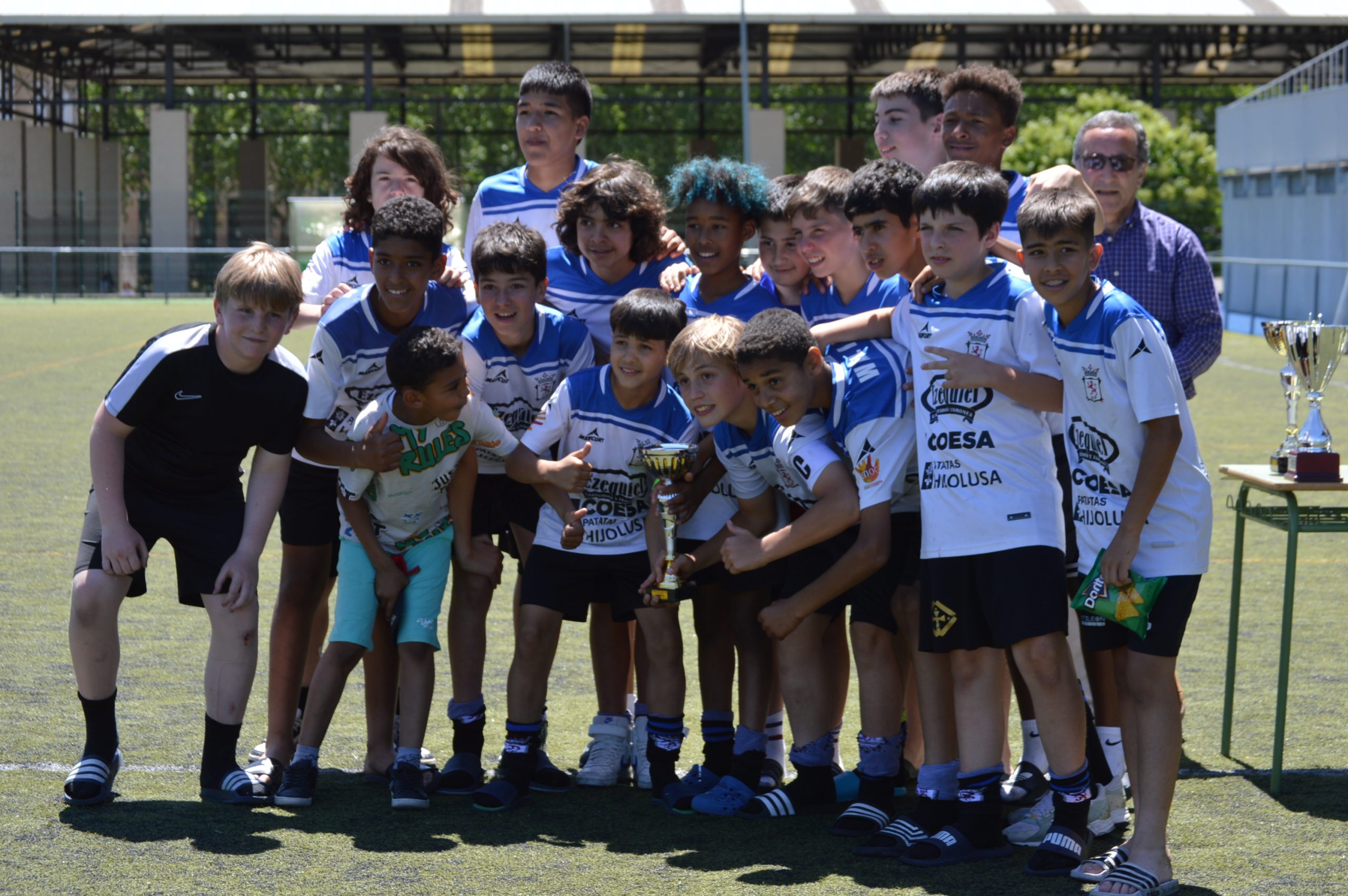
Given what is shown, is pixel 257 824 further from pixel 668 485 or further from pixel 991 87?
pixel 991 87

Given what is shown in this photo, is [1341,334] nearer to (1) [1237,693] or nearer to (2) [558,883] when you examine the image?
(1) [1237,693]

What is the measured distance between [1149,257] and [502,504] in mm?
2204

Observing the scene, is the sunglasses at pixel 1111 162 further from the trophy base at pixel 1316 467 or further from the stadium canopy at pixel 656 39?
the stadium canopy at pixel 656 39

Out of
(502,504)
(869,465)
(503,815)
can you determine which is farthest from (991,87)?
(503,815)

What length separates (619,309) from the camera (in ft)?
13.7

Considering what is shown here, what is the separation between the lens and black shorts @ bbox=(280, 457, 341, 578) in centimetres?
448

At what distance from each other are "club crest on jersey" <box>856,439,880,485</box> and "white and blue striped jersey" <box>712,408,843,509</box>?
10 cm

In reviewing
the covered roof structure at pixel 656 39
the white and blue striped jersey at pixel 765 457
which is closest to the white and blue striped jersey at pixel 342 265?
the white and blue striped jersey at pixel 765 457

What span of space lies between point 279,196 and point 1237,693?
180ft

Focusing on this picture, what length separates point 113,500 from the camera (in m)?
4.08

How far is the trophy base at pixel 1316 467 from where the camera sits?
13.4ft

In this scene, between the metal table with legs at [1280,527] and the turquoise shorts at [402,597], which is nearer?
the metal table with legs at [1280,527]

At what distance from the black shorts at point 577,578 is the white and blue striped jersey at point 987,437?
0.96m

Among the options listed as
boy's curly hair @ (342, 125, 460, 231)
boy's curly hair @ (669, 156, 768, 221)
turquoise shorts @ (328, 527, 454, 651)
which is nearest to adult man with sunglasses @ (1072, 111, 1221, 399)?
boy's curly hair @ (669, 156, 768, 221)
